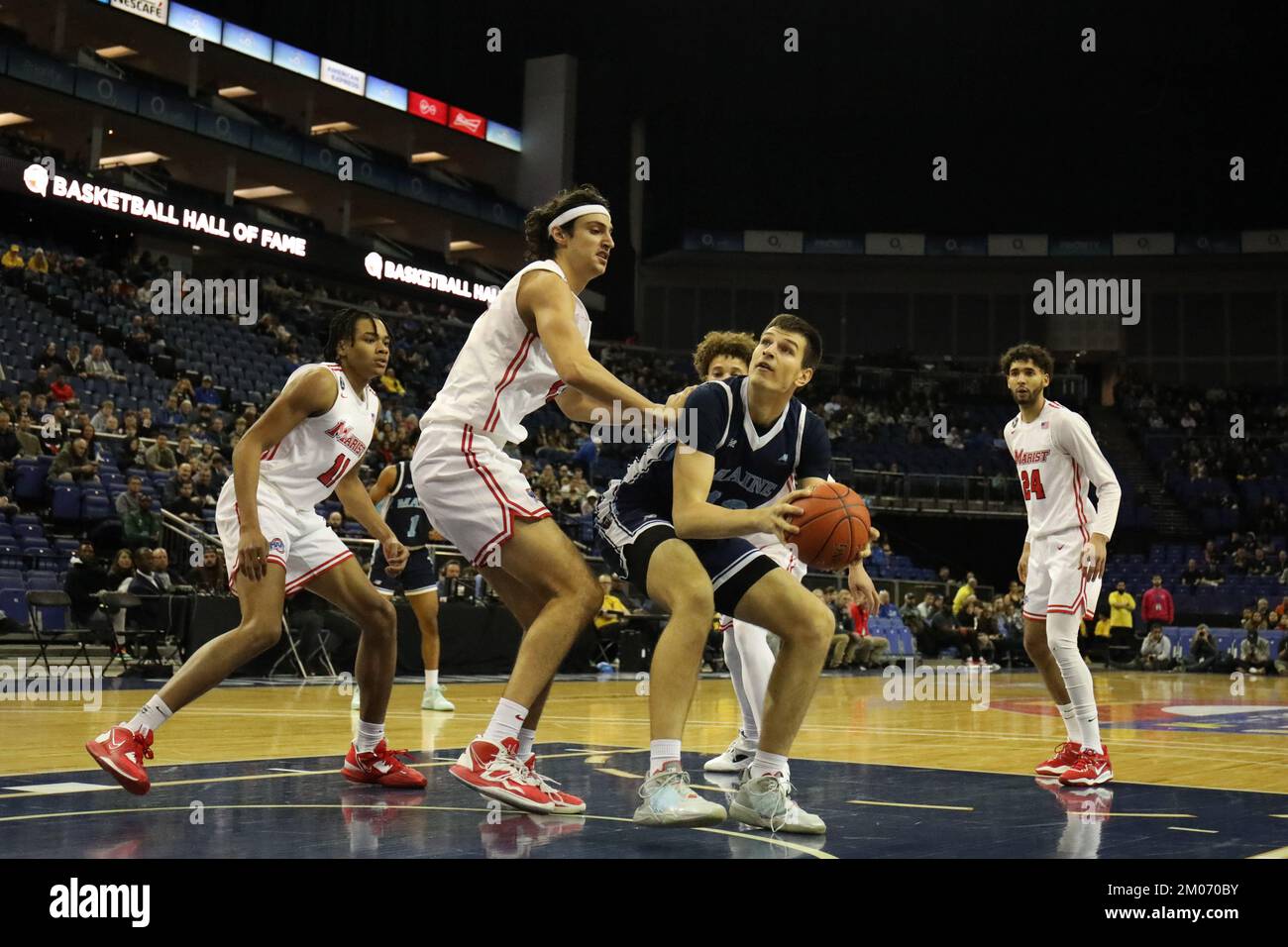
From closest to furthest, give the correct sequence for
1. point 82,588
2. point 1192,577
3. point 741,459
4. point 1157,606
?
point 741,459 < point 82,588 < point 1157,606 < point 1192,577

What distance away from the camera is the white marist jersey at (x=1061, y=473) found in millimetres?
6492

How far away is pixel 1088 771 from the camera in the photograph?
5844mm

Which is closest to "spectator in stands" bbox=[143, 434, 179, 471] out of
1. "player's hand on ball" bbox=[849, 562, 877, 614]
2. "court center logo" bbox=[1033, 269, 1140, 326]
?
"player's hand on ball" bbox=[849, 562, 877, 614]

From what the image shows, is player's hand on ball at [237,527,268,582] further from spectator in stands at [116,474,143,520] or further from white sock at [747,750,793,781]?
spectator in stands at [116,474,143,520]

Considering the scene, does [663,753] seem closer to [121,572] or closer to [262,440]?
[262,440]

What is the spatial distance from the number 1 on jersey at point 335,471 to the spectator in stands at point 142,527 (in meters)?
8.73

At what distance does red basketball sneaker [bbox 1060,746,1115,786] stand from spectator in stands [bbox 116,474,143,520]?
10.5m

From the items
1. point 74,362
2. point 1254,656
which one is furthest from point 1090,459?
point 1254,656

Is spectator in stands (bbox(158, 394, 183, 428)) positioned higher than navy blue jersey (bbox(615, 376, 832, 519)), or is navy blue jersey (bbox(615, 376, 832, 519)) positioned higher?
spectator in stands (bbox(158, 394, 183, 428))

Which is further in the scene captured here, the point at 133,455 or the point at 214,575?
the point at 133,455

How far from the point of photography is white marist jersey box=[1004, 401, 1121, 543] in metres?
6.49

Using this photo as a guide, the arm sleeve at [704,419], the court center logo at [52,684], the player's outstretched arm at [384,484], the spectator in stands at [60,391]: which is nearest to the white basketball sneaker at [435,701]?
the player's outstretched arm at [384,484]

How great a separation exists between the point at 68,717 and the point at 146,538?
554 cm

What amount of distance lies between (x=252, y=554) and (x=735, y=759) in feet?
8.59
